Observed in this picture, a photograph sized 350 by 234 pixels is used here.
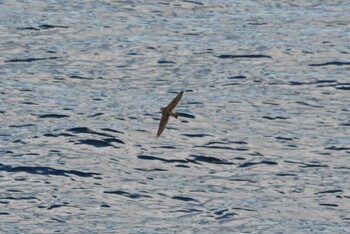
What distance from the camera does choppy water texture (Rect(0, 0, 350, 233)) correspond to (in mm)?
30500

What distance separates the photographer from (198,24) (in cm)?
4544

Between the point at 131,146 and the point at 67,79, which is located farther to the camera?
the point at 67,79

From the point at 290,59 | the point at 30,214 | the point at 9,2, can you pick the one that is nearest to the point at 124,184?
the point at 30,214

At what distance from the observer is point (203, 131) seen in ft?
117

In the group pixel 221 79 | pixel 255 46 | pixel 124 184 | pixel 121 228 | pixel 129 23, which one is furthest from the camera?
pixel 129 23

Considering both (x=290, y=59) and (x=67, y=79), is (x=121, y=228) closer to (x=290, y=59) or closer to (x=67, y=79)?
(x=67, y=79)

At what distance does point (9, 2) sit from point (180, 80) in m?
10.7

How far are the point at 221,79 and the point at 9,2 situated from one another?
11272 mm

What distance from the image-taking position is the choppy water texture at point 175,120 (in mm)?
30500

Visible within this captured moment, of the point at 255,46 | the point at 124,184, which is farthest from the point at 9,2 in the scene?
the point at 124,184

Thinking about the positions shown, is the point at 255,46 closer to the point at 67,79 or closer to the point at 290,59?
the point at 290,59

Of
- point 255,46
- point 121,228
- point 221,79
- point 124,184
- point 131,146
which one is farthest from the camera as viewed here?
point 255,46

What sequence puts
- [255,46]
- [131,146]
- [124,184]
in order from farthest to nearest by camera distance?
1. [255,46]
2. [131,146]
3. [124,184]

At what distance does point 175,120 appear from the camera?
36656 millimetres
